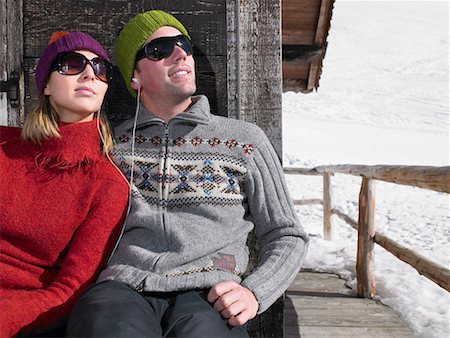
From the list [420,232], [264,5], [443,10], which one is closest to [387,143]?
[420,232]

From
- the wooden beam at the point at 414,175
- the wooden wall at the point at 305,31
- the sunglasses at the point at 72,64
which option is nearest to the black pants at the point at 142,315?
the sunglasses at the point at 72,64

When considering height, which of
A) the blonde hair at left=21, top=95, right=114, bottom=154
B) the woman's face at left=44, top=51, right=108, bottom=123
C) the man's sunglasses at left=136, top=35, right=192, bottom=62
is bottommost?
the blonde hair at left=21, top=95, right=114, bottom=154

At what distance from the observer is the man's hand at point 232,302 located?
5.57 feet

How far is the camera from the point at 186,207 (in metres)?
2.01

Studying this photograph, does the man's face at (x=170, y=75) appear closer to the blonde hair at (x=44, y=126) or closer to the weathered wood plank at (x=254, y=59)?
the blonde hair at (x=44, y=126)

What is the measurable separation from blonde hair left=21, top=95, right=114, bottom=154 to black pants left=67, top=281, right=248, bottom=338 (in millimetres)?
606

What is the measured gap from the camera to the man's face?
6.89 feet

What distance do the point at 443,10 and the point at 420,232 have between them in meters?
74.3

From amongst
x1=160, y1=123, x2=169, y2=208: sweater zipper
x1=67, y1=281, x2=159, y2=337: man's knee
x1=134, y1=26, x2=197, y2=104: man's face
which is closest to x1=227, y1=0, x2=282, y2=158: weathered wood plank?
x1=134, y1=26, x2=197, y2=104: man's face

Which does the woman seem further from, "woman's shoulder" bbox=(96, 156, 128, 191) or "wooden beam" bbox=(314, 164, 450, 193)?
"wooden beam" bbox=(314, 164, 450, 193)

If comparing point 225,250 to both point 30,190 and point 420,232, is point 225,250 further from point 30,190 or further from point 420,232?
point 420,232

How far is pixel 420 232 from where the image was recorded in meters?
8.64

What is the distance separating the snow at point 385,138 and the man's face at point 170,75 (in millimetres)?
2410

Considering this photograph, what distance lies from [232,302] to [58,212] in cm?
75
